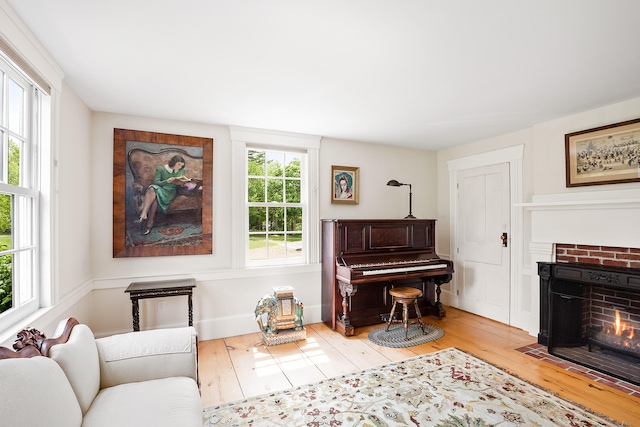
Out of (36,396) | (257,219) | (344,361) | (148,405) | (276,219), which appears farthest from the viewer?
(276,219)

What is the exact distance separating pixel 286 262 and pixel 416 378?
2007mm

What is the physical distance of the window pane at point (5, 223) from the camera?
5.96 ft

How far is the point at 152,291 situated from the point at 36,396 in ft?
6.52

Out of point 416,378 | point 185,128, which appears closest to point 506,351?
point 416,378

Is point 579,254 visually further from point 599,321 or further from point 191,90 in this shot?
point 191,90

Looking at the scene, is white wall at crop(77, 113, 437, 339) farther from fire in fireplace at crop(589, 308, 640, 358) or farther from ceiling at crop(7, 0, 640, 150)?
fire in fireplace at crop(589, 308, 640, 358)

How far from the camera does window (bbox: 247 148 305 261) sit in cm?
389

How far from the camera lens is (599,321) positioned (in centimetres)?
315

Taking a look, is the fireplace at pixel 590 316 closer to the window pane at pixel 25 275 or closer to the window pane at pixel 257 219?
the window pane at pixel 257 219

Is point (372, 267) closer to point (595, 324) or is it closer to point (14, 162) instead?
point (595, 324)

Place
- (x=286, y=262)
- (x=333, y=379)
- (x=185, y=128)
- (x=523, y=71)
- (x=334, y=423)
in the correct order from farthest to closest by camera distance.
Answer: (x=286, y=262), (x=185, y=128), (x=333, y=379), (x=523, y=71), (x=334, y=423)

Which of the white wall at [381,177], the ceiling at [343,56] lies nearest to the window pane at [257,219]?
the white wall at [381,177]

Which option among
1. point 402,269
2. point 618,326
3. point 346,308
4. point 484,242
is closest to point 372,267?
point 402,269

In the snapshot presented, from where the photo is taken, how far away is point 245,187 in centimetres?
378
